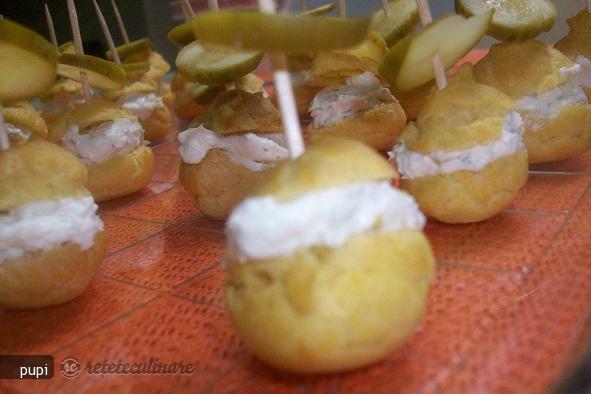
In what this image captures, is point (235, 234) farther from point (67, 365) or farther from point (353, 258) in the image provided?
point (67, 365)

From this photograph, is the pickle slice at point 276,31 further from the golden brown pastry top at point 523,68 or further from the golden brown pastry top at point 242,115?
the golden brown pastry top at point 523,68

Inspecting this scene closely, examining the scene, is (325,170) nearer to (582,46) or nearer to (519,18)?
(519,18)

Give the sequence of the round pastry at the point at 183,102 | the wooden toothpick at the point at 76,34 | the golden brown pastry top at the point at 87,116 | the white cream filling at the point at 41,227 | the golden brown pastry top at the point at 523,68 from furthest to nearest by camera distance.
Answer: the round pastry at the point at 183,102, the golden brown pastry top at the point at 87,116, the wooden toothpick at the point at 76,34, the golden brown pastry top at the point at 523,68, the white cream filling at the point at 41,227

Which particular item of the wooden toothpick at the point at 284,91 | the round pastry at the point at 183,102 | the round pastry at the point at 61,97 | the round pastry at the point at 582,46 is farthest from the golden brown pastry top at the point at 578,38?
the round pastry at the point at 61,97

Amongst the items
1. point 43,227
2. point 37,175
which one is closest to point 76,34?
point 37,175

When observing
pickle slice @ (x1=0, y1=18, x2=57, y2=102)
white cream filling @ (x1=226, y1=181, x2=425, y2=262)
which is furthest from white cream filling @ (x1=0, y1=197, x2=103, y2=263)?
white cream filling @ (x1=226, y1=181, x2=425, y2=262)

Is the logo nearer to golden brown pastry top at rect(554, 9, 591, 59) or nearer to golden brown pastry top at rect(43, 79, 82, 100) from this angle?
golden brown pastry top at rect(554, 9, 591, 59)
